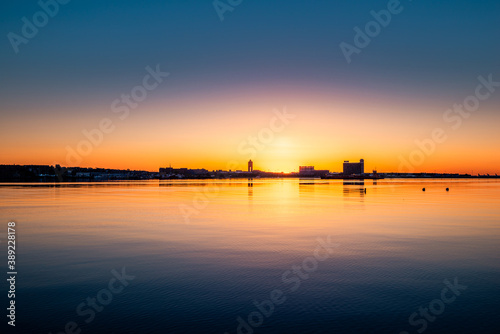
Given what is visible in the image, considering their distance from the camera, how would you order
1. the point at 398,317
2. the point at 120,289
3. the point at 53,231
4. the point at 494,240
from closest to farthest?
the point at 398,317
the point at 120,289
the point at 494,240
the point at 53,231

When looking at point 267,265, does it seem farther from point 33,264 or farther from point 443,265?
point 33,264

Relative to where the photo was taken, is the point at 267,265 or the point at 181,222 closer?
the point at 267,265

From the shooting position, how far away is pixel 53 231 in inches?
1160

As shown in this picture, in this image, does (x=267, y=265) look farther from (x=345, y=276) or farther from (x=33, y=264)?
(x=33, y=264)

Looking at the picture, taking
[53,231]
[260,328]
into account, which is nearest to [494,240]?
[260,328]

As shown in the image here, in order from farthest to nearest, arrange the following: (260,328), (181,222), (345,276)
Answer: (181,222), (345,276), (260,328)

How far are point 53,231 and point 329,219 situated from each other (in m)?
24.6

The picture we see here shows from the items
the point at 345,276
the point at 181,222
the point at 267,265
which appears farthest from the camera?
the point at 181,222

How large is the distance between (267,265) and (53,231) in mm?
20043

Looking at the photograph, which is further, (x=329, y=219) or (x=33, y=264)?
(x=329, y=219)

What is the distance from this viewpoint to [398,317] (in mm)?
12016

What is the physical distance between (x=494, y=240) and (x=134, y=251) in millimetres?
24025

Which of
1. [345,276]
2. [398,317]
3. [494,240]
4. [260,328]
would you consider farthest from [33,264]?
[494,240]

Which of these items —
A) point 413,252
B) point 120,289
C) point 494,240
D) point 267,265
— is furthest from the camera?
point 494,240
